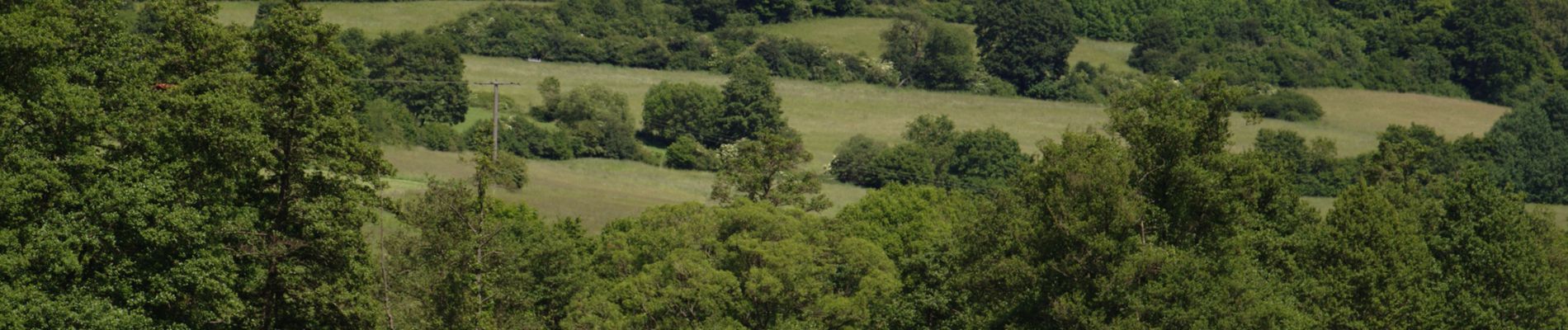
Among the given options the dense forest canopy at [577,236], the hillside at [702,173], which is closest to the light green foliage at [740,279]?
the dense forest canopy at [577,236]

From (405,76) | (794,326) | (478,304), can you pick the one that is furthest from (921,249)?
(405,76)

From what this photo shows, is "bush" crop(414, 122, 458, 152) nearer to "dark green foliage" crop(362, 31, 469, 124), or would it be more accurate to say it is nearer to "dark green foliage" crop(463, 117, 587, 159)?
"dark green foliage" crop(463, 117, 587, 159)

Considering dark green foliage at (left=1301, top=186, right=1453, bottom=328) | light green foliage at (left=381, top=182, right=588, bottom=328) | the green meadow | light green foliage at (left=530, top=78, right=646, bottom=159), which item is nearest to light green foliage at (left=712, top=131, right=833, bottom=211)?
the green meadow

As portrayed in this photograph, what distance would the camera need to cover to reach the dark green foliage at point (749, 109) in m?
176

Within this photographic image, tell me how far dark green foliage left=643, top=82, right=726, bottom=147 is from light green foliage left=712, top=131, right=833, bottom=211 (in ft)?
205

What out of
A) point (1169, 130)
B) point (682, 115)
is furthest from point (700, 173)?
point (1169, 130)

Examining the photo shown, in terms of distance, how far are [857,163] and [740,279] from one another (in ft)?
271

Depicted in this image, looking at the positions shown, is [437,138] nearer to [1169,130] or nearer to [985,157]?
[985,157]

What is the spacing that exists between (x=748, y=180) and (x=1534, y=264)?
39.6m

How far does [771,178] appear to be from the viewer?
348 ft

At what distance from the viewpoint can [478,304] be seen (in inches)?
2384

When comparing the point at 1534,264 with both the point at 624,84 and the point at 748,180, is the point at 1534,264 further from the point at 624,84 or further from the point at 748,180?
the point at 624,84

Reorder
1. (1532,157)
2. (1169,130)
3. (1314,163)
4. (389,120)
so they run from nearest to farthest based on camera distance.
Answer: (1169,130)
(389,120)
(1314,163)
(1532,157)

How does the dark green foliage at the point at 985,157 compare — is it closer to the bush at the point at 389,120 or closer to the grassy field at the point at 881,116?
the grassy field at the point at 881,116
